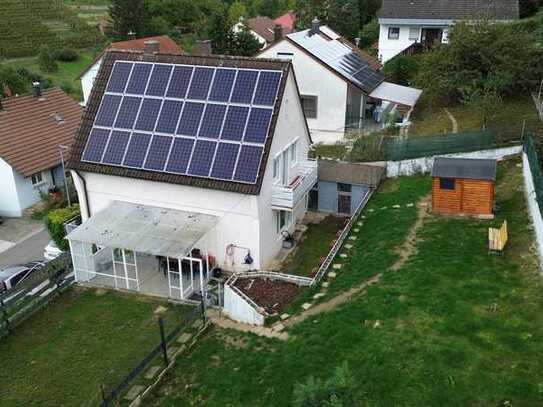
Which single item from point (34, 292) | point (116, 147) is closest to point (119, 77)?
point (116, 147)

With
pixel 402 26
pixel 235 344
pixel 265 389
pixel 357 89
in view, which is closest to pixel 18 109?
pixel 357 89

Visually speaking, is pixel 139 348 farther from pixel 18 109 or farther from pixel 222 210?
pixel 18 109

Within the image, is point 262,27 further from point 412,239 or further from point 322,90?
point 412,239

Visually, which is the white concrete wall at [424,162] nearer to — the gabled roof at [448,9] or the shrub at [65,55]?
the gabled roof at [448,9]

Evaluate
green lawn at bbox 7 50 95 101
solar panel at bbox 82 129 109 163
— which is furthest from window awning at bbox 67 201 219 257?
green lawn at bbox 7 50 95 101

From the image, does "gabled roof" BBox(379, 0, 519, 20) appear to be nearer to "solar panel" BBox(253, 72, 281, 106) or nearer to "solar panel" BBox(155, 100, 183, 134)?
"solar panel" BBox(253, 72, 281, 106)

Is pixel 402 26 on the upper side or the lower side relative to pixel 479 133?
upper
